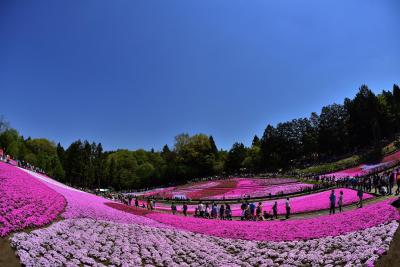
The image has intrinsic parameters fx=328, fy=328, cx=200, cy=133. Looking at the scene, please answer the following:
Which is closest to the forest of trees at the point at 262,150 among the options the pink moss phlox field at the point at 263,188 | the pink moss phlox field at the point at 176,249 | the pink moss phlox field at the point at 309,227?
the pink moss phlox field at the point at 263,188

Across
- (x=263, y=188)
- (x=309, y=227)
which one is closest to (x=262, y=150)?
(x=263, y=188)

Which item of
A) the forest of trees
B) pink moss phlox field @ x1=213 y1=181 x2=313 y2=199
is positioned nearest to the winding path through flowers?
pink moss phlox field @ x1=213 y1=181 x2=313 y2=199

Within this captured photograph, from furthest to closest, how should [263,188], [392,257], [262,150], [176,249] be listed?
1. [262,150]
2. [263,188]
3. [176,249]
4. [392,257]

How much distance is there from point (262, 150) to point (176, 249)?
90708 mm

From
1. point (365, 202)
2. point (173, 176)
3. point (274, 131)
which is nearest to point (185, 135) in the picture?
point (173, 176)

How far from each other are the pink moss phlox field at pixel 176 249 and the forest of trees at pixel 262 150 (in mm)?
74132

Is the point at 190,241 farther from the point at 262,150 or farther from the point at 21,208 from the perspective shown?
the point at 262,150

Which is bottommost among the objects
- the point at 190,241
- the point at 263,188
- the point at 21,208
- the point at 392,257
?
the point at 263,188

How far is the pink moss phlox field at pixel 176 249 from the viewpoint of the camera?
12695 millimetres

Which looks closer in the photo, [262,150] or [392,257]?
[392,257]

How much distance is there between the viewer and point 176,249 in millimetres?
16734

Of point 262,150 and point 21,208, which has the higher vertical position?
point 262,150

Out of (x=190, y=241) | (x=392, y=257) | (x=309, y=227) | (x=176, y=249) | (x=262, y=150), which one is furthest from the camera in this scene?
(x=262, y=150)

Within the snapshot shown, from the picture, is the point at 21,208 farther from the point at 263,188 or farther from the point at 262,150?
the point at 262,150
